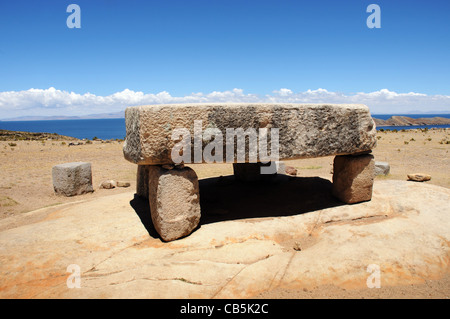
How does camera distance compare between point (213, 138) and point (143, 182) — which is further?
point (143, 182)

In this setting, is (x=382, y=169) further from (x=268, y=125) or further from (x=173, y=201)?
(x=173, y=201)

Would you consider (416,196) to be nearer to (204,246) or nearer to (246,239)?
(246,239)

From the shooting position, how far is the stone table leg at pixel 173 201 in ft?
12.4

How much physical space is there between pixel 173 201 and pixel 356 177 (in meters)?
2.83

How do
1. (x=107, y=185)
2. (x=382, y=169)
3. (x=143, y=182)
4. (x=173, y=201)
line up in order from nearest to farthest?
(x=173, y=201), (x=143, y=182), (x=107, y=185), (x=382, y=169)

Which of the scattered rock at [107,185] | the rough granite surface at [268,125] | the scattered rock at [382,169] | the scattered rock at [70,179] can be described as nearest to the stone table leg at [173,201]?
the rough granite surface at [268,125]

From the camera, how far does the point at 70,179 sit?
7.58 meters

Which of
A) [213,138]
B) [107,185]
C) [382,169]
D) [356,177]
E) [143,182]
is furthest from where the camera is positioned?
[382,169]

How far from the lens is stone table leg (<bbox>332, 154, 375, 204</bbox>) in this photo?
15.3 feet

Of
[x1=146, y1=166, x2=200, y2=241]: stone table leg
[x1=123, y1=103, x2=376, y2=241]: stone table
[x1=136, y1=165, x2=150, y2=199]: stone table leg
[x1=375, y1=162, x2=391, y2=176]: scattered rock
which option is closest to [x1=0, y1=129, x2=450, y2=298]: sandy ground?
[x1=375, y1=162, x2=391, y2=176]: scattered rock

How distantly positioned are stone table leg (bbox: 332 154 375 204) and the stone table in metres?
0.39

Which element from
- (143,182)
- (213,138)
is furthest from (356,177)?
(143,182)

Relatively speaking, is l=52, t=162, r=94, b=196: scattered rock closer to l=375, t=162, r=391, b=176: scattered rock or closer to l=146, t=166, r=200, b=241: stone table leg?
l=146, t=166, r=200, b=241: stone table leg
